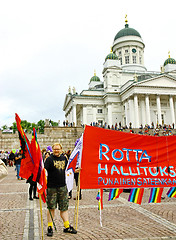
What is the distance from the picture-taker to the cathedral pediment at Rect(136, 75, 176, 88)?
49719 millimetres

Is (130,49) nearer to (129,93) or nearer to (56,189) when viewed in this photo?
(129,93)

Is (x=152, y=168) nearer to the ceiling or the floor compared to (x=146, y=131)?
nearer to the floor

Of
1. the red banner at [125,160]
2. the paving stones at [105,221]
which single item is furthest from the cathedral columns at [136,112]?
the red banner at [125,160]

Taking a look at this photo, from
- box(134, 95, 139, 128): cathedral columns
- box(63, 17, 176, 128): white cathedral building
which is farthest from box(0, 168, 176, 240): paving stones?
box(63, 17, 176, 128): white cathedral building

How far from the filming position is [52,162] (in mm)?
5133

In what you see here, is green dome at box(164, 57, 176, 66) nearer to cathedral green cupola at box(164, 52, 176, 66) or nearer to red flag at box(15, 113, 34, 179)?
cathedral green cupola at box(164, 52, 176, 66)

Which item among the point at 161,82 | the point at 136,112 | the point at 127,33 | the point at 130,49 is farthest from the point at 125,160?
the point at 127,33

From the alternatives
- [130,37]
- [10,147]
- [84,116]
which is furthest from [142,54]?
[10,147]

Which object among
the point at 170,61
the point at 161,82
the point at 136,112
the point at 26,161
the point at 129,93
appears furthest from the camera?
the point at 170,61

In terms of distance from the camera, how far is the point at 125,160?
5855 mm

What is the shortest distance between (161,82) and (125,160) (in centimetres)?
4807

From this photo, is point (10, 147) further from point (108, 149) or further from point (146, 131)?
point (108, 149)

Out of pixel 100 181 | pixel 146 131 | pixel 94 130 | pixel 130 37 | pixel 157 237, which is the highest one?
pixel 130 37

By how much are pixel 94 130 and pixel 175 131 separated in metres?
35.9
